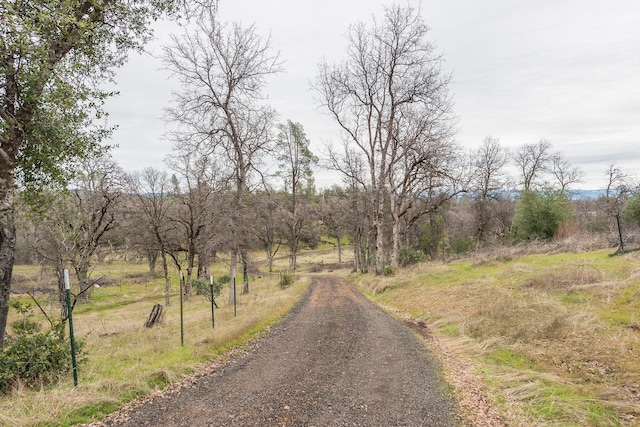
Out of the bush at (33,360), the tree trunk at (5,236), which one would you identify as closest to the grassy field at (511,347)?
the bush at (33,360)

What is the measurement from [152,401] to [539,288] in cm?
1138

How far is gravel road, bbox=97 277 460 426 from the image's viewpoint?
4.95m

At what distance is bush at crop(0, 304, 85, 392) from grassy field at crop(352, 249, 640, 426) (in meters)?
8.23

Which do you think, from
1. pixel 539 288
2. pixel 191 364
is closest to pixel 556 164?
pixel 539 288

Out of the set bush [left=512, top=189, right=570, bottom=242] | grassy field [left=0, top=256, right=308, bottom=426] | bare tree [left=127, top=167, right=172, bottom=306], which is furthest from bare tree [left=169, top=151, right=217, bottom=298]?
bush [left=512, top=189, right=570, bottom=242]

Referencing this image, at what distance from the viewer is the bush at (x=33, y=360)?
5.96 meters

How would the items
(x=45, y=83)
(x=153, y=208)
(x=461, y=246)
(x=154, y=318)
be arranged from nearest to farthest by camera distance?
(x=45, y=83) < (x=154, y=318) < (x=153, y=208) < (x=461, y=246)

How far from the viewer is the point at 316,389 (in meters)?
5.89

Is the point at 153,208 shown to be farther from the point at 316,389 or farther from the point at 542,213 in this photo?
the point at 542,213

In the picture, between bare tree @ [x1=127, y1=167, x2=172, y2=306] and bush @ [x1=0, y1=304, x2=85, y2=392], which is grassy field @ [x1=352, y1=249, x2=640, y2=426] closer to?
bush @ [x1=0, y1=304, x2=85, y2=392]

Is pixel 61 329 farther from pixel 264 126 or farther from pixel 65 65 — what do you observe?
pixel 264 126

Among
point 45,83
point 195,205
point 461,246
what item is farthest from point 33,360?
point 461,246

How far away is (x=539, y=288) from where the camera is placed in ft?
35.9

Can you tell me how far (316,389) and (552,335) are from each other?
5811 mm
